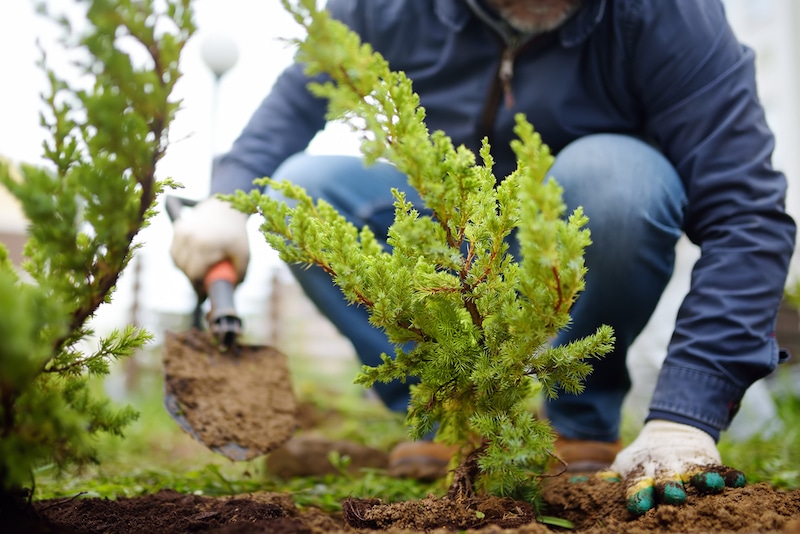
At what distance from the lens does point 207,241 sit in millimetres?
2021

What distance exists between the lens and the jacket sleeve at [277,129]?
2.35 m

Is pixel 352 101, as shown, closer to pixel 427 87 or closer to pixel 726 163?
pixel 726 163

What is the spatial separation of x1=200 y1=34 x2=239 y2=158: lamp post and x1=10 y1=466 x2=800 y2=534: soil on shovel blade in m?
4.53

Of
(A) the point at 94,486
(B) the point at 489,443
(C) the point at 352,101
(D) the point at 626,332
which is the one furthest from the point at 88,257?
(D) the point at 626,332

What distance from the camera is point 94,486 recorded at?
180cm

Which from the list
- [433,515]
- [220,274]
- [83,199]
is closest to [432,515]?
[433,515]

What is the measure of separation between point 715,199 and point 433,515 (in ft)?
4.10

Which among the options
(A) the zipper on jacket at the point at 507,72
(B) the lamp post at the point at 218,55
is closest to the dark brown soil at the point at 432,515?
(A) the zipper on jacket at the point at 507,72

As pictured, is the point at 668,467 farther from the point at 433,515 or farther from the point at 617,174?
the point at 617,174

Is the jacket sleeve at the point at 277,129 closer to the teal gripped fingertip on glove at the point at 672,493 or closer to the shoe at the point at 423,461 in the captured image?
the shoe at the point at 423,461

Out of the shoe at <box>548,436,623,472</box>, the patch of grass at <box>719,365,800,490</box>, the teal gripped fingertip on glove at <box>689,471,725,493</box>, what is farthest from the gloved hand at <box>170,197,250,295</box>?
the patch of grass at <box>719,365,800,490</box>

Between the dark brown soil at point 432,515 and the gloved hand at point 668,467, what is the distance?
3 cm

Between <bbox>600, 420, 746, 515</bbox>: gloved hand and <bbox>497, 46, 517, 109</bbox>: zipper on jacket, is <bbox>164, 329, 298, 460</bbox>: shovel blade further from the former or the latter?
<bbox>497, 46, 517, 109</bbox>: zipper on jacket

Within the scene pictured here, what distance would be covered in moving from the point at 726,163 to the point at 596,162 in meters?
0.36
